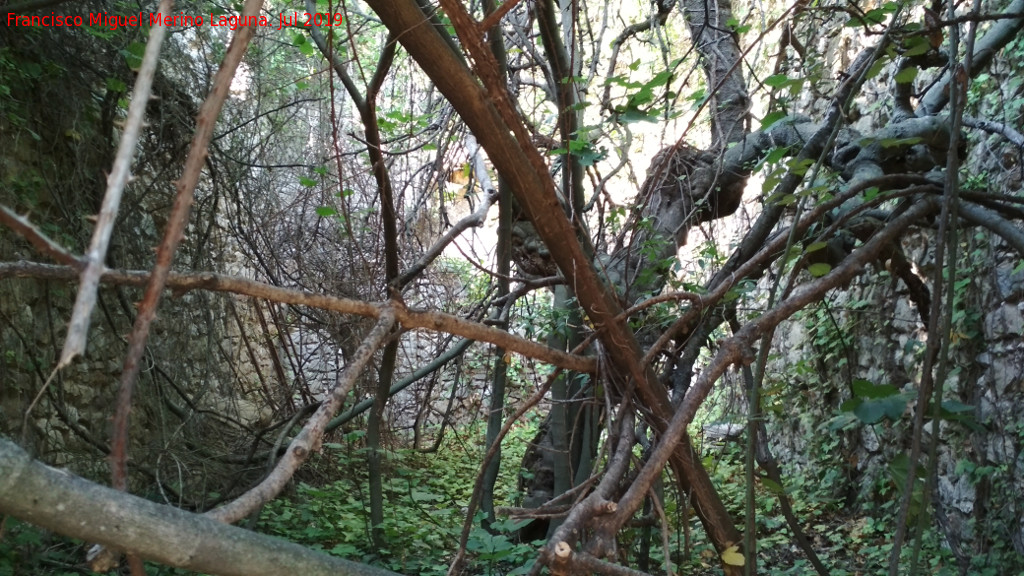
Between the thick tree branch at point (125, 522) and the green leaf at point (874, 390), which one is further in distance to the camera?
the green leaf at point (874, 390)

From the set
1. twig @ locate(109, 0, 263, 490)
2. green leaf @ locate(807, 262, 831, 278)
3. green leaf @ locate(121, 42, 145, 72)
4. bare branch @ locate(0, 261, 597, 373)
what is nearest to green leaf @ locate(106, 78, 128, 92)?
green leaf @ locate(121, 42, 145, 72)

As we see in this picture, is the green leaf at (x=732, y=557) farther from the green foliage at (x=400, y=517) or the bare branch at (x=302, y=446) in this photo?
the bare branch at (x=302, y=446)

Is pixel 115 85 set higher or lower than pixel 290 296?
higher

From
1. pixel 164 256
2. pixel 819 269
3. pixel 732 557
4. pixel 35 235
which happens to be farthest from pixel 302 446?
pixel 819 269

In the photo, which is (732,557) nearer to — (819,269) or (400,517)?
(819,269)

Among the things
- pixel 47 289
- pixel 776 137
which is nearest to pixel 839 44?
pixel 776 137

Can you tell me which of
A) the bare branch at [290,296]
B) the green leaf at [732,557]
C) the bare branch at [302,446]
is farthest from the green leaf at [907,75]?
the bare branch at [302,446]

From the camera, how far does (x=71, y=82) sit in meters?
3.18

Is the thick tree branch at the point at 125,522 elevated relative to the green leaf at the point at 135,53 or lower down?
lower down

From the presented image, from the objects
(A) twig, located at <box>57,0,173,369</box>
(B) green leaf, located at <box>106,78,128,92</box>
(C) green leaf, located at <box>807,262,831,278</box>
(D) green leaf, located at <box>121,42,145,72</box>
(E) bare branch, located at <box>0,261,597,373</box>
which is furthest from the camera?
(B) green leaf, located at <box>106,78,128,92</box>

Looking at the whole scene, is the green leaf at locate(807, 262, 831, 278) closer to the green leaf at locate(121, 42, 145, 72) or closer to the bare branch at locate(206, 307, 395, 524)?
the bare branch at locate(206, 307, 395, 524)

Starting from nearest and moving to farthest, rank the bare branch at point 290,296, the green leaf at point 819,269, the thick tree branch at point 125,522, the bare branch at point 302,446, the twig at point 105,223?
the twig at point 105,223 < the thick tree branch at point 125,522 < the bare branch at point 302,446 < the bare branch at point 290,296 < the green leaf at point 819,269

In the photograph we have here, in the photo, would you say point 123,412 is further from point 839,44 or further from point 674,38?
point 839,44

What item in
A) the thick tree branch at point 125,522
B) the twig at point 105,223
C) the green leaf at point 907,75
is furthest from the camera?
the green leaf at point 907,75
